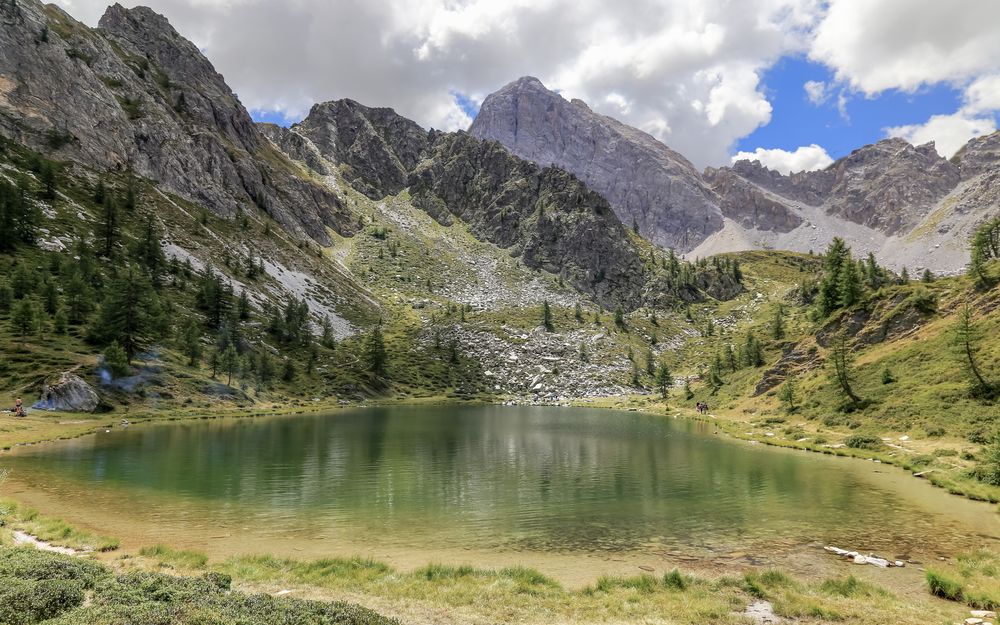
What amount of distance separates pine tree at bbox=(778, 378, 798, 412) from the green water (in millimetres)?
19882

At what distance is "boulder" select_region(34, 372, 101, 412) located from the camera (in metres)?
66.1

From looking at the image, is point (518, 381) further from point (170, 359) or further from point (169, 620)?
point (169, 620)

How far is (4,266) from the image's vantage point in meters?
95.9

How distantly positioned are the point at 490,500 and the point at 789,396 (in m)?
61.2

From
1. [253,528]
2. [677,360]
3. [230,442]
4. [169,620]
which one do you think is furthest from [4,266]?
[677,360]

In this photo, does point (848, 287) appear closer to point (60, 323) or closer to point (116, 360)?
point (116, 360)

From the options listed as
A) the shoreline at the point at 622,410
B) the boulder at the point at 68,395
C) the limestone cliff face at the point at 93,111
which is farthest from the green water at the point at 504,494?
the limestone cliff face at the point at 93,111

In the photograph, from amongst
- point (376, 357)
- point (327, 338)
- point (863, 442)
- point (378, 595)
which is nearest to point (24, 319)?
point (327, 338)

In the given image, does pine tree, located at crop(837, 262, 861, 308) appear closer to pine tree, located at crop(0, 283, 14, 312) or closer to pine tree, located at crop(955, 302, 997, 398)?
pine tree, located at crop(955, 302, 997, 398)

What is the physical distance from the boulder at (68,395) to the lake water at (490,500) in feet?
58.1

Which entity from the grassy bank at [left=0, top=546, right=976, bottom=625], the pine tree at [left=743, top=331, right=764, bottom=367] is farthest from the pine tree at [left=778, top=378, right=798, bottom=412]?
the grassy bank at [left=0, top=546, right=976, bottom=625]

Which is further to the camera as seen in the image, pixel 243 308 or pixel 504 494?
pixel 243 308

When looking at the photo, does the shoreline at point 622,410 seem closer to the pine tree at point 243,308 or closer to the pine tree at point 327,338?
the pine tree at point 327,338

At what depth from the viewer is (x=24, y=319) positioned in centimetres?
7588
